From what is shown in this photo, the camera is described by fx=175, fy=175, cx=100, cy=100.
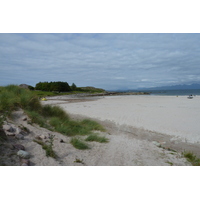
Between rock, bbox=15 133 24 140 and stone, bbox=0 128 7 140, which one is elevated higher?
stone, bbox=0 128 7 140

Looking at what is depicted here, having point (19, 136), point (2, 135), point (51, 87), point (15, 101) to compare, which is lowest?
point (19, 136)

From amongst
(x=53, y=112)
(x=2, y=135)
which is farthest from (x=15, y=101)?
(x=2, y=135)

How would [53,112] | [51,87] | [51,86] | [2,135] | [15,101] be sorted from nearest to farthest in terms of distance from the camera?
[2,135], [15,101], [53,112], [51,87], [51,86]

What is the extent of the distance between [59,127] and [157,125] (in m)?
7.27

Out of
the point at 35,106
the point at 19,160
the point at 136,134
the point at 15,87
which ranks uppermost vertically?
the point at 15,87

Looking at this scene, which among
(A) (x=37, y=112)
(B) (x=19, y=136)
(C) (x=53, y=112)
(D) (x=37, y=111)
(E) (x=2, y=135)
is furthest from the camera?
(C) (x=53, y=112)

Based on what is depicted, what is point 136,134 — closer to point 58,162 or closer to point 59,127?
point 59,127

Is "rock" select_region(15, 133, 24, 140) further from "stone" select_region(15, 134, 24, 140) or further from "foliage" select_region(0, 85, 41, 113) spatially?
"foliage" select_region(0, 85, 41, 113)

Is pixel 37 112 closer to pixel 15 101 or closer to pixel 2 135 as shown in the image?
pixel 15 101

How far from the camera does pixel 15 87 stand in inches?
464

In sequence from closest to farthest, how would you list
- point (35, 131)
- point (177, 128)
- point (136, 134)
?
1. point (35, 131)
2. point (136, 134)
3. point (177, 128)

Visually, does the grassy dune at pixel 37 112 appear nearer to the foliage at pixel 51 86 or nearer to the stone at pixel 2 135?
the stone at pixel 2 135

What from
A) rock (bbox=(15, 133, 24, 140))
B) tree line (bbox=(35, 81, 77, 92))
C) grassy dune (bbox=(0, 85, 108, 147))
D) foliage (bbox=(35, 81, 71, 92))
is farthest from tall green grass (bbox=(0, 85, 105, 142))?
foliage (bbox=(35, 81, 71, 92))

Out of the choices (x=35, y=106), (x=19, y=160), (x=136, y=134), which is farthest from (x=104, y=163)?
(x=35, y=106)
